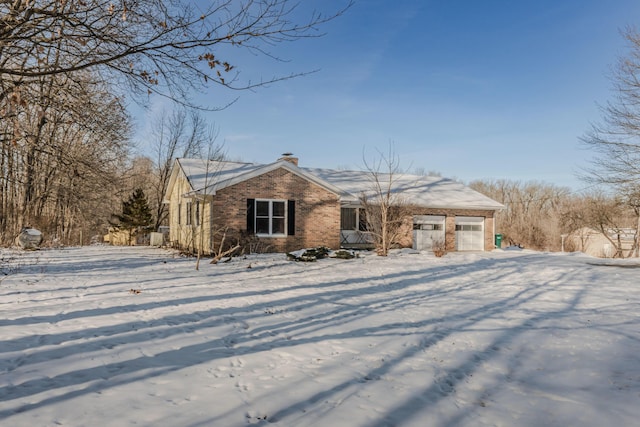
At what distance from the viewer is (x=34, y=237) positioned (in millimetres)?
20000

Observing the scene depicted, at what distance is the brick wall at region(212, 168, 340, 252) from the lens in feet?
54.9

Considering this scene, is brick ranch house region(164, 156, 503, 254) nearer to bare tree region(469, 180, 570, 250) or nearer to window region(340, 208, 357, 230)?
window region(340, 208, 357, 230)

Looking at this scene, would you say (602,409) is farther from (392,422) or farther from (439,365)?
(392,422)

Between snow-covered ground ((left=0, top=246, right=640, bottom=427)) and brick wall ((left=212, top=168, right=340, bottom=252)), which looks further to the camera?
brick wall ((left=212, top=168, right=340, bottom=252))

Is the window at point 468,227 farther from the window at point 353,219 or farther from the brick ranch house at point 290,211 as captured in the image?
the window at point 353,219

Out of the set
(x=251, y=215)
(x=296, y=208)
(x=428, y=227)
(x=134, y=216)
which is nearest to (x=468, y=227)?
(x=428, y=227)

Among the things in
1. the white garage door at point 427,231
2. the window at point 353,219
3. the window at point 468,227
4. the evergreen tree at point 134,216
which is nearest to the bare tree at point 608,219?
the window at point 468,227

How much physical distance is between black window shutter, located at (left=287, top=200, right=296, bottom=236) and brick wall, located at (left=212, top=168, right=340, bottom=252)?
0.11m

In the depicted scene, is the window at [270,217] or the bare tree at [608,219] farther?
the bare tree at [608,219]

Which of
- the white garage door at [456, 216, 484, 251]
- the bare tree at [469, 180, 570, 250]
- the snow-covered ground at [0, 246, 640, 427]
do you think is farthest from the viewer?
the bare tree at [469, 180, 570, 250]

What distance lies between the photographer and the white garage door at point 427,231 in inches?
885

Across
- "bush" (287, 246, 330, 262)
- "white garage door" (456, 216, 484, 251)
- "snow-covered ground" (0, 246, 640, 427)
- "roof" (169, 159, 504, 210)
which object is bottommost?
"snow-covered ground" (0, 246, 640, 427)

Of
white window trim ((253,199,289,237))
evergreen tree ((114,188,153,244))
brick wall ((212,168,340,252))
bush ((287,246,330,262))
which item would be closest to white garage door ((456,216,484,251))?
brick wall ((212,168,340,252))

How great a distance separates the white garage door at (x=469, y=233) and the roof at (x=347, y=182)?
92cm
